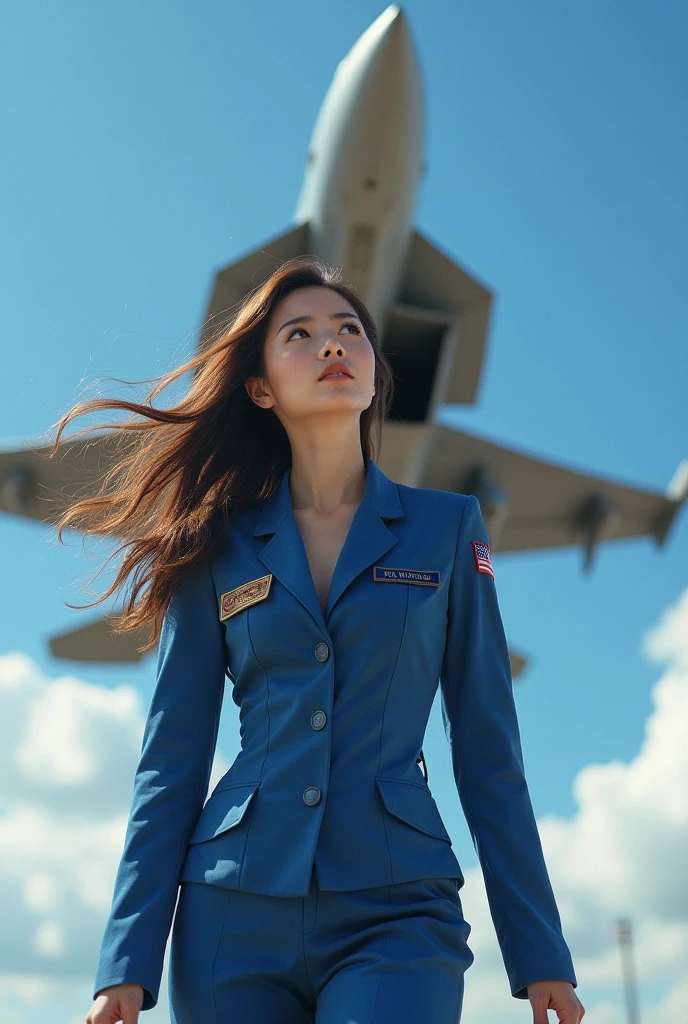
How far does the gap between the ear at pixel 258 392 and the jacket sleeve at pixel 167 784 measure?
0.54 m

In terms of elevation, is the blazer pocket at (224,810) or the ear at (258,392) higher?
the ear at (258,392)

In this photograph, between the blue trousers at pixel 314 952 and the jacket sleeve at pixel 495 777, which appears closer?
the blue trousers at pixel 314 952

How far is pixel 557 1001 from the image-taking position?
202 centimetres

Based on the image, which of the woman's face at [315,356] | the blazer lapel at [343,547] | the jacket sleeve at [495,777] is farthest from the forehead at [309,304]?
the jacket sleeve at [495,777]

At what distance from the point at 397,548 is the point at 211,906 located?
87cm

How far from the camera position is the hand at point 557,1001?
2.01m

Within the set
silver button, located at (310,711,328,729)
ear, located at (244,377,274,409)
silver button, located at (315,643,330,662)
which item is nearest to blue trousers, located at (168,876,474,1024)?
silver button, located at (310,711,328,729)

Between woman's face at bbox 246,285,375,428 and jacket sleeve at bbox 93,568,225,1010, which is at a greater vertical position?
woman's face at bbox 246,285,375,428

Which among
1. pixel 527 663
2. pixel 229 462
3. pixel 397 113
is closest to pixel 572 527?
pixel 527 663

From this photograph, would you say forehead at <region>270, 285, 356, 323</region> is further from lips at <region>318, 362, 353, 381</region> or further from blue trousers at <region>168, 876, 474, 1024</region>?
blue trousers at <region>168, 876, 474, 1024</region>

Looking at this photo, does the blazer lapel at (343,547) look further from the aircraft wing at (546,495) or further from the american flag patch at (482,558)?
the aircraft wing at (546,495)

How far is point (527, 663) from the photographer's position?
53.1 ft

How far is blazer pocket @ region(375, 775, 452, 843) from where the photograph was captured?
81.7 inches

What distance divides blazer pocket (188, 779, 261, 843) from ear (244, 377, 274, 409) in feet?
3.49
